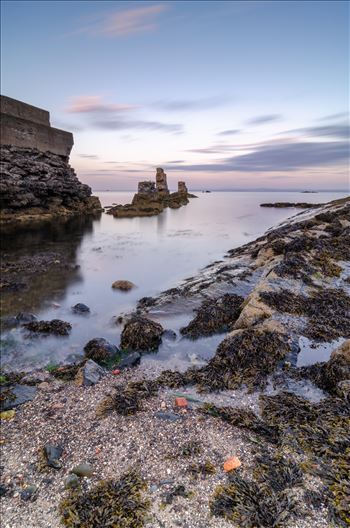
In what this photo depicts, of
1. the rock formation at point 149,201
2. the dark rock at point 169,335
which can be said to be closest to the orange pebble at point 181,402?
the dark rock at point 169,335

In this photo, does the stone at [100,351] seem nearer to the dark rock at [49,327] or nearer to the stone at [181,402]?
the dark rock at [49,327]

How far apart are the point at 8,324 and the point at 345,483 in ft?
22.7

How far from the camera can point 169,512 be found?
8.19 ft

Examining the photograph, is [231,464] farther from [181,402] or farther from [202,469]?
[181,402]

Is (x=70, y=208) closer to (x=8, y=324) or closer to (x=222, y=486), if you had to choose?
(x=8, y=324)

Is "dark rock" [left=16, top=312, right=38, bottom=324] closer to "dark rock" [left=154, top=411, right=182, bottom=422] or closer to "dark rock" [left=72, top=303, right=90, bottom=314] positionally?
"dark rock" [left=72, top=303, right=90, bottom=314]

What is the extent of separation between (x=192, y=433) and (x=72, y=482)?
1.31 meters

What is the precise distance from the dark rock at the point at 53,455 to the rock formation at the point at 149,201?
3454 centimetres

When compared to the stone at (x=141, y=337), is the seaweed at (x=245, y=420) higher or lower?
lower

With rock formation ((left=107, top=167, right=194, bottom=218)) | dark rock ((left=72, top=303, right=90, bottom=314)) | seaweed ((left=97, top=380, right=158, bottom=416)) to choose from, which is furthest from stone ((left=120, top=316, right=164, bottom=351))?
rock formation ((left=107, top=167, right=194, bottom=218))

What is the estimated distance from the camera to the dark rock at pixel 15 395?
13.4 ft

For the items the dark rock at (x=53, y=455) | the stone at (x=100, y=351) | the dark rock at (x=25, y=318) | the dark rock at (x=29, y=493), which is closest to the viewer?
the dark rock at (x=29, y=493)

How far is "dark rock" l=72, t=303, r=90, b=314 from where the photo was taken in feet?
25.6

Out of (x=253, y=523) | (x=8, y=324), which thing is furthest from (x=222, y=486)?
(x=8, y=324)
